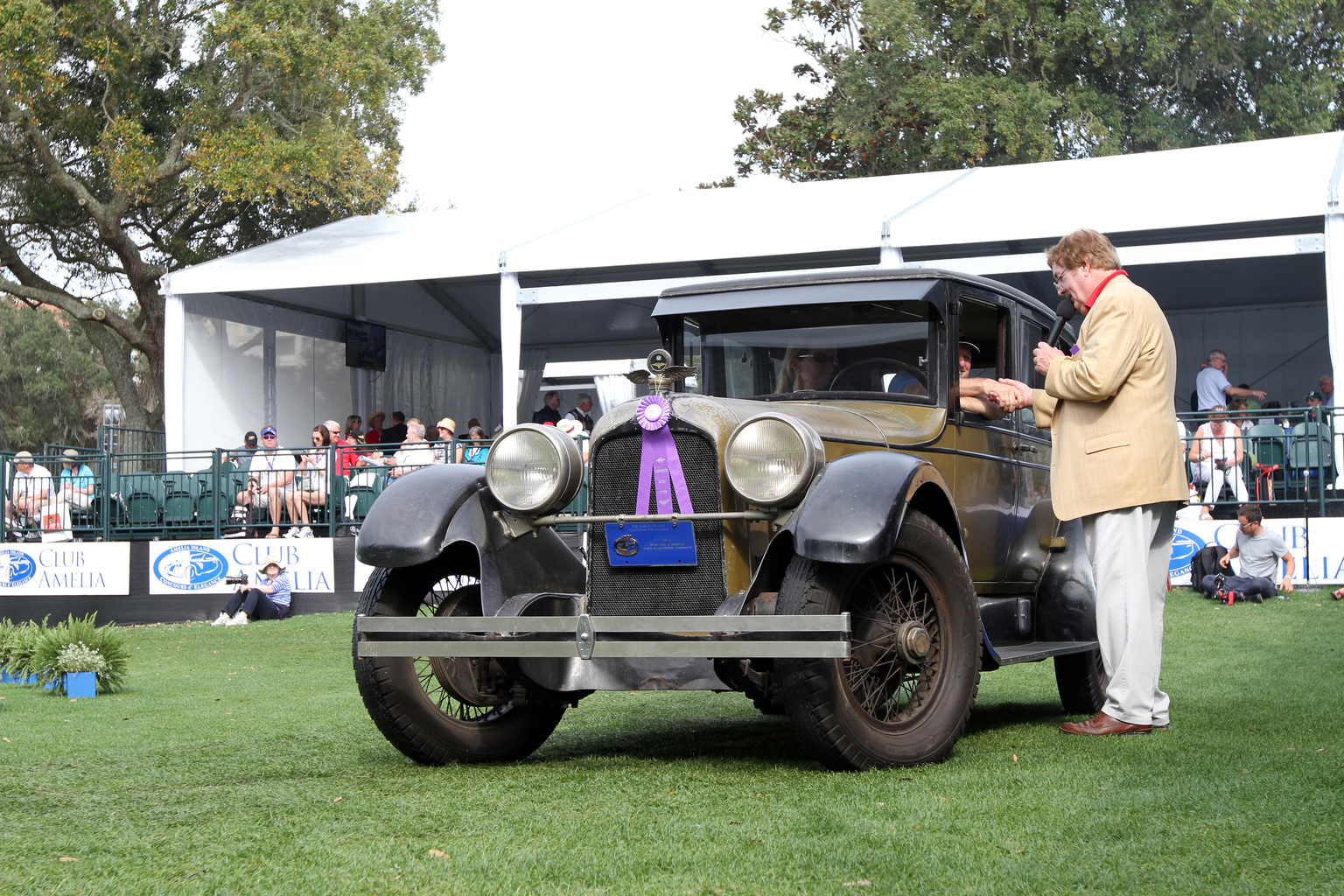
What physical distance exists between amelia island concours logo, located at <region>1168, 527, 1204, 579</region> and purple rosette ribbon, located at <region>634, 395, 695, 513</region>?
33.4 feet

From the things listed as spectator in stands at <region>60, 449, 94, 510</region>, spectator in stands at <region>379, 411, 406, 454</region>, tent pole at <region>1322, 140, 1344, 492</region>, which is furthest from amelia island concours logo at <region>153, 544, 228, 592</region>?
tent pole at <region>1322, 140, 1344, 492</region>

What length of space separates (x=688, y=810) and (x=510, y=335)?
13811 mm

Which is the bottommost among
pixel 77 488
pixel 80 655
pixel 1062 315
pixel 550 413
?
pixel 80 655

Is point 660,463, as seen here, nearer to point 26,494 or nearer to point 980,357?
point 980,357

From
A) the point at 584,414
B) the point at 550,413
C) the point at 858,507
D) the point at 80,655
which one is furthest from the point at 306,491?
the point at 858,507

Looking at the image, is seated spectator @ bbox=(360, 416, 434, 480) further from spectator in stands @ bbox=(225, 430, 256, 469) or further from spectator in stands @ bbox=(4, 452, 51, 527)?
spectator in stands @ bbox=(4, 452, 51, 527)

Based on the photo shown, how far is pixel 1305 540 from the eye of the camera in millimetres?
13305

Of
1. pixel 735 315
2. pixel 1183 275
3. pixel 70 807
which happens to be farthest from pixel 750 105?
pixel 70 807

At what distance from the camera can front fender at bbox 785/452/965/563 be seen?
4.25 meters

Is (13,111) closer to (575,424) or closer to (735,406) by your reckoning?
(575,424)

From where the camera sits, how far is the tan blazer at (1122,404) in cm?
513

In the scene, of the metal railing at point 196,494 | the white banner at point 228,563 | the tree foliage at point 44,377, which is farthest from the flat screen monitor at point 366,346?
the tree foliage at point 44,377

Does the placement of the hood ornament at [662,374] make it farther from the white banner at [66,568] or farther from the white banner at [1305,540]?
the white banner at [66,568]

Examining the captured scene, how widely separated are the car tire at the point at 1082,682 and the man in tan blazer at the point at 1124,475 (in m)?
1.08
